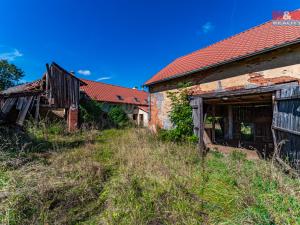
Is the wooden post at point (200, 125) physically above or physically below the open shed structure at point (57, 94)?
below

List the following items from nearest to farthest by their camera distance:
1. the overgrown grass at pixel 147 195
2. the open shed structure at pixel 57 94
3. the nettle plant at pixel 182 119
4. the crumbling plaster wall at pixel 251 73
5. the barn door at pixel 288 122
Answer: the overgrown grass at pixel 147 195
the barn door at pixel 288 122
the crumbling plaster wall at pixel 251 73
the nettle plant at pixel 182 119
the open shed structure at pixel 57 94

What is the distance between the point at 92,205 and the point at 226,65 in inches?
287

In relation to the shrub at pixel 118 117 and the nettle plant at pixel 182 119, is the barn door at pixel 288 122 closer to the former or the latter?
the nettle plant at pixel 182 119

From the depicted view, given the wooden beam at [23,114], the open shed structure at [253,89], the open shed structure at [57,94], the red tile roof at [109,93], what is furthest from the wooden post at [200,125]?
the red tile roof at [109,93]

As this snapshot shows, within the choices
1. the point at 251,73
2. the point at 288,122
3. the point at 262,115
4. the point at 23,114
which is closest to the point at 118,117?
the point at 23,114

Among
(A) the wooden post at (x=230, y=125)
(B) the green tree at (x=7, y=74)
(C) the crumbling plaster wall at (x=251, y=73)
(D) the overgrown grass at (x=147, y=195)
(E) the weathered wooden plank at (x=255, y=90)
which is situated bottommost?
(D) the overgrown grass at (x=147, y=195)

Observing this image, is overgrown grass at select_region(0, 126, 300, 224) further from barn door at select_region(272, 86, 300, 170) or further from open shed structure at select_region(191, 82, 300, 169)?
open shed structure at select_region(191, 82, 300, 169)

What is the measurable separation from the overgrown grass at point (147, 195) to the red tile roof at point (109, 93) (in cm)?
1840

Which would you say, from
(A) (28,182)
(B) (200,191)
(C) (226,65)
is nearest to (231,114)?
(C) (226,65)

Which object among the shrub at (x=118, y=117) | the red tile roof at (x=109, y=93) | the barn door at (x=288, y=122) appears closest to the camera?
the barn door at (x=288, y=122)

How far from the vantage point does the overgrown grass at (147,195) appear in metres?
2.64

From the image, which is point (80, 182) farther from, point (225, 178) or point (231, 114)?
point (231, 114)

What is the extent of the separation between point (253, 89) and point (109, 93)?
71.3ft

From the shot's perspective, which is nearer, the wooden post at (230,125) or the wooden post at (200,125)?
the wooden post at (200,125)
